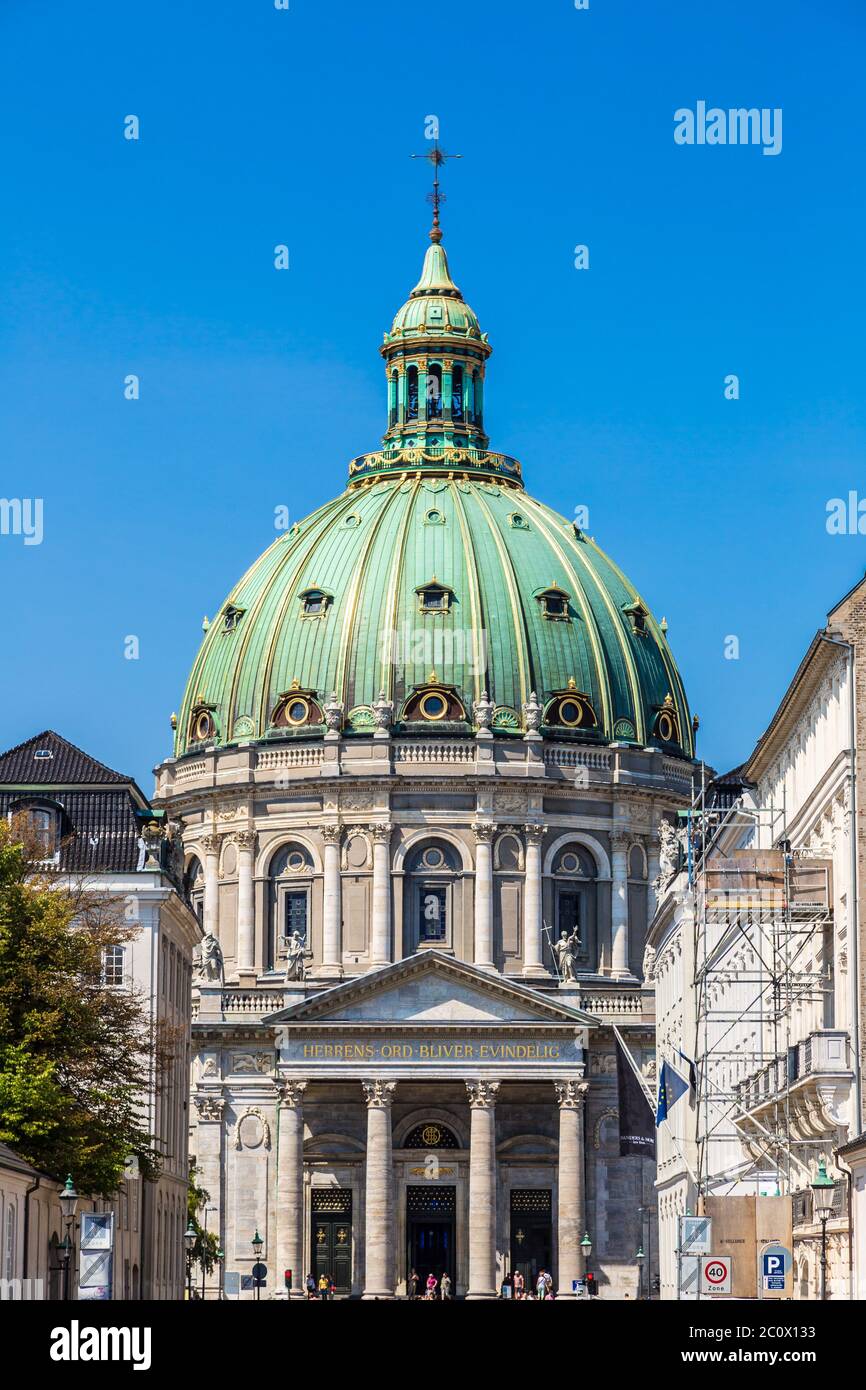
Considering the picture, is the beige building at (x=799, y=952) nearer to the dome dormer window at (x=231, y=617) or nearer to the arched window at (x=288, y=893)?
the arched window at (x=288, y=893)

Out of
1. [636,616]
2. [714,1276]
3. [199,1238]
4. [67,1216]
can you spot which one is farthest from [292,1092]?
[714,1276]

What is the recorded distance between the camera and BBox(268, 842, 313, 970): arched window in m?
138

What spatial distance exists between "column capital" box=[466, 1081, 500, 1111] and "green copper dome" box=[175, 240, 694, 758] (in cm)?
1890

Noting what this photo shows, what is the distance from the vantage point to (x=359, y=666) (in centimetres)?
13875

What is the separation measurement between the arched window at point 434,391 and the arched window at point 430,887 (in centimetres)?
2322

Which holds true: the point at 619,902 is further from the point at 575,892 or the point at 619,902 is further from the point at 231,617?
the point at 231,617

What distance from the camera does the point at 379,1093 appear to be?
405 ft

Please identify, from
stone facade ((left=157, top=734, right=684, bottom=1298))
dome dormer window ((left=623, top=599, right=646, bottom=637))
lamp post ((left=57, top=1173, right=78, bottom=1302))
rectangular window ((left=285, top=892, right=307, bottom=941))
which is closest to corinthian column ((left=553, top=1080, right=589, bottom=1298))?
stone facade ((left=157, top=734, right=684, bottom=1298))

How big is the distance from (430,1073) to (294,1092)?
5.59 m

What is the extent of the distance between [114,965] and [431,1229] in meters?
46.9

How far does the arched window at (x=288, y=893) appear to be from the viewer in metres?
138

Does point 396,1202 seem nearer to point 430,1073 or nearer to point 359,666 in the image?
point 430,1073

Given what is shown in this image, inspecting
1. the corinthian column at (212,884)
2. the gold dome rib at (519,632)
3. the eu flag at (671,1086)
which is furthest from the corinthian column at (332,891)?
the eu flag at (671,1086)
